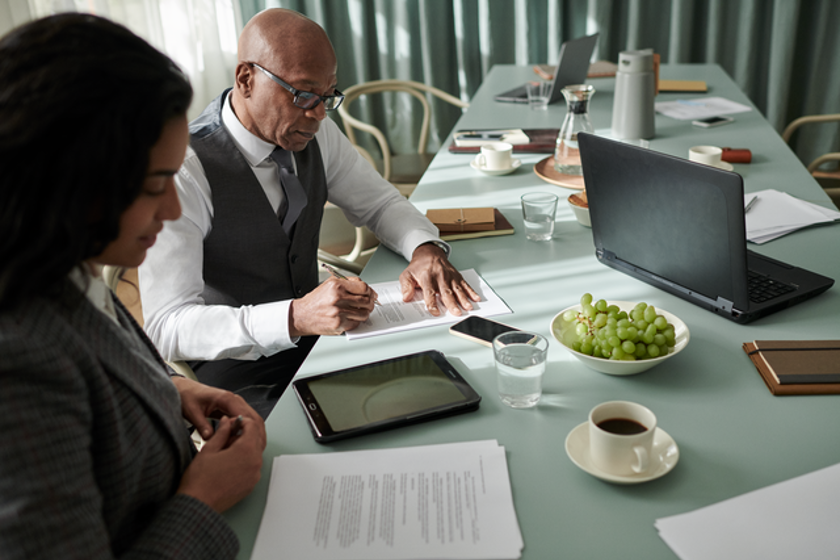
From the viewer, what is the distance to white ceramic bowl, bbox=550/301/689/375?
3.44ft

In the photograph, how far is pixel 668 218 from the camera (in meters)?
1.26

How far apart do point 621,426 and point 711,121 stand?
75.3 inches

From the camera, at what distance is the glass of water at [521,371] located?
1011 millimetres

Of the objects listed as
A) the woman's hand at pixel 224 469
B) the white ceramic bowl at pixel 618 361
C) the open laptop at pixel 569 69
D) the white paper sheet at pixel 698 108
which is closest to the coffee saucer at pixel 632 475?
the white ceramic bowl at pixel 618 361

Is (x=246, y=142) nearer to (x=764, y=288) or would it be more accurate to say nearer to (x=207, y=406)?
(x=207, y=406)

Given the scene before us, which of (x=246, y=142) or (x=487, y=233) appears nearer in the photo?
(x=246, y=142)

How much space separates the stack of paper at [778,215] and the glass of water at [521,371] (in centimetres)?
79

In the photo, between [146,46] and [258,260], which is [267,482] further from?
[258,260]

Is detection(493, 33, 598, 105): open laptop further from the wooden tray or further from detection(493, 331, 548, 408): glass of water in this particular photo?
detection(493, 331, 548, 408): glass of water

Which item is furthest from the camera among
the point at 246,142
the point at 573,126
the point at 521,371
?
the point at 573,126

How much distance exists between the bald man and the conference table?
0.09 m

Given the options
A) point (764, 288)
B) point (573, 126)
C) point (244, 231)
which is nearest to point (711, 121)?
point (573, 126)

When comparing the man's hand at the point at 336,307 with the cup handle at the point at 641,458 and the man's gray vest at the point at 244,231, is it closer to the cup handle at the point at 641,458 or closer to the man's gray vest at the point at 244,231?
the man's gray vest at the point at 244,231

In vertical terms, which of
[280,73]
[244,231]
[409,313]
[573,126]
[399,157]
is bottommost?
[399,157]
